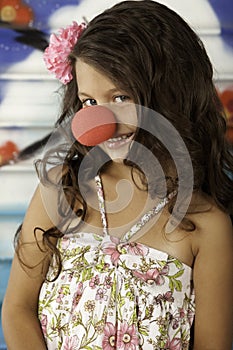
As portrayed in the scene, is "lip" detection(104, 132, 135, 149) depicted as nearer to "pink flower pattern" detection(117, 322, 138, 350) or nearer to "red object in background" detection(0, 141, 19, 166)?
"pink flower pattern" detection(117, 322, 138, 350)

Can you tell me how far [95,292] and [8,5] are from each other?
2.79 ft

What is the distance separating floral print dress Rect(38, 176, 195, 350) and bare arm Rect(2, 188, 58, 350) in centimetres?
6

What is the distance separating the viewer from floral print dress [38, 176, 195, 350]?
197 cm

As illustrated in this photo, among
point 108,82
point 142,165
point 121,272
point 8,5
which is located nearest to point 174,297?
point 121,272

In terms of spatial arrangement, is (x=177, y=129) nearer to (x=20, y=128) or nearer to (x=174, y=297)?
(x=174, y=297)

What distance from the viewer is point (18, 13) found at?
235 cm

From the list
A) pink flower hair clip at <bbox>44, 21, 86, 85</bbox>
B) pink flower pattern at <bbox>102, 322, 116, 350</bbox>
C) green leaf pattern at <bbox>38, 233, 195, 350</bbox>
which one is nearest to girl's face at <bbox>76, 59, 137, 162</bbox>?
pink flower hair clip at <bbox>44, 21, 86, 85</bbox>

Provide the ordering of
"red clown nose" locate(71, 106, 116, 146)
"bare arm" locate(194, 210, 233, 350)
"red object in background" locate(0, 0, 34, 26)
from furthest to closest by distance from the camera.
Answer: "red object in background" locate(0, 0, 34, 26) < "bare arm" locate(194, 210, 233, 350) < "red clown nose" locate(71, 106, 116, 146)

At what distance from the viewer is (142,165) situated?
2.05 metres

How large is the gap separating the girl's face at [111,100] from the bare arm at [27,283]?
0.26 meters

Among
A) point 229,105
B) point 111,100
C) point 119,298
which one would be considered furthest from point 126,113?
point 229,105

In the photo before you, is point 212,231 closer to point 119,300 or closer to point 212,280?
point 212,280

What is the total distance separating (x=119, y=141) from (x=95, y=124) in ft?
0.28

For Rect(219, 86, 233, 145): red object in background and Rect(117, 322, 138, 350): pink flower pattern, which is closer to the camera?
Rect(117, 322, 138, 350): pink flower pattern
